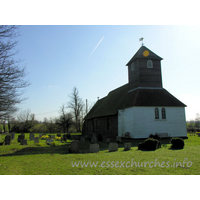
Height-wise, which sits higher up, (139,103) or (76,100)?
(76,100)

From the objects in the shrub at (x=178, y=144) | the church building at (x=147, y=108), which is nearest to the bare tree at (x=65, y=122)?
the church building at (x=147, y=108)

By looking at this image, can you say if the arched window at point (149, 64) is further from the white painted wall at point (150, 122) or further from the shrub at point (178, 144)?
the shrub at point (178, 144)

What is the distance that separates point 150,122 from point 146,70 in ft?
23.9

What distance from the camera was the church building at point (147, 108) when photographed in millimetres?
20391

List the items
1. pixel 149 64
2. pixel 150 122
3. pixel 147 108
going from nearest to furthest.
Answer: pixel 150 122 → pixel 147 108 → pixel 149 64

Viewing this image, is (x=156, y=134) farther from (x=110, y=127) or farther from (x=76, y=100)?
(x=76, y=100)

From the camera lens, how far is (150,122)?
67.4ft

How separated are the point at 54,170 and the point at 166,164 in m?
4.78

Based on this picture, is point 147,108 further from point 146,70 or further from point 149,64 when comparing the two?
point 149,64

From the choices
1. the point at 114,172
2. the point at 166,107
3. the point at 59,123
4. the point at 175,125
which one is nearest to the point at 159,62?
the point at 166,107

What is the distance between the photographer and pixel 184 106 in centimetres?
2162

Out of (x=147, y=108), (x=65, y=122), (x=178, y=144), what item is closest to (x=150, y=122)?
(x=147, y=108)

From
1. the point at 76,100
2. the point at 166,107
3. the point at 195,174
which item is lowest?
the point at 195,174

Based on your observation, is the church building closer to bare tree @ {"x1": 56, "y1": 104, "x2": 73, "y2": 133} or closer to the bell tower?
the bell tower
